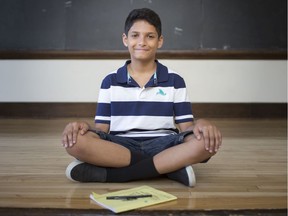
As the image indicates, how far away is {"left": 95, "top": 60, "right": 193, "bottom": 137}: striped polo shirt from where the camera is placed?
5.06ft

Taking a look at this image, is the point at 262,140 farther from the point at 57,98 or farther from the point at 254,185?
the point at 57,98

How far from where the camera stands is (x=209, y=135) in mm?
1316

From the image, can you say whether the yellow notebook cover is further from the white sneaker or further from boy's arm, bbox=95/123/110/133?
boy's arm, bbox=95/123/110/133

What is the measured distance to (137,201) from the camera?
1.21 metres

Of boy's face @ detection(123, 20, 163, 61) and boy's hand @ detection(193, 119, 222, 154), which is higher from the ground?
boy's face @ detection(123, 20, 163, 61)

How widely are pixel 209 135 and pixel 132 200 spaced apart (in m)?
0.31

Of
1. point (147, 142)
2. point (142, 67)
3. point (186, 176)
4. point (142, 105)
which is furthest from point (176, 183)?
point (142, 67)

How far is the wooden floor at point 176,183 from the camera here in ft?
3.99

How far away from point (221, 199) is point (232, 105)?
76.5 inches

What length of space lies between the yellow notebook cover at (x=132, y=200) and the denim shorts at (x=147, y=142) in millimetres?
184

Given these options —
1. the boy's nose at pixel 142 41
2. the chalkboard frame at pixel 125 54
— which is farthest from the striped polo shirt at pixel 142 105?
the chalkboard frame at pixel 125 54

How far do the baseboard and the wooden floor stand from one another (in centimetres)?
67

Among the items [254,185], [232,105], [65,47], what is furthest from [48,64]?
[254,185]

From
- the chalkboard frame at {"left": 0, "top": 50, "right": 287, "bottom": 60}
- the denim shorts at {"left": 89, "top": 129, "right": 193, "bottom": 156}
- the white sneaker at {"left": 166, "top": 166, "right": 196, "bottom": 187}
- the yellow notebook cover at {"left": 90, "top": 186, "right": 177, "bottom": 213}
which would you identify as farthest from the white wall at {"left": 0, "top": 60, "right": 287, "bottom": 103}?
the yellow notebook cover at {"left": 90, "top": 186, "right": 177, "bottom": 213}
